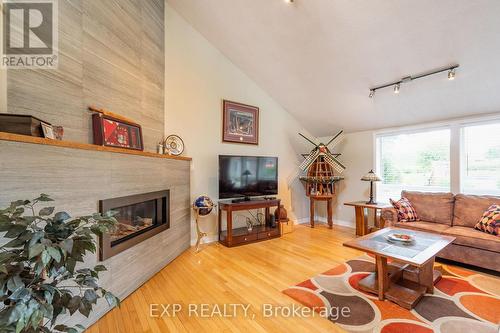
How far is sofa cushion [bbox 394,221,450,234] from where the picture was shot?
3145 millimetres

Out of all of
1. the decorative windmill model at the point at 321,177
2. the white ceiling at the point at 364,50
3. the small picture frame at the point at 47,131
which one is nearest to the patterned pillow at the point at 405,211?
the decorative windmill model at the point at 321,177

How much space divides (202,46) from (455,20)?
3.37 meters

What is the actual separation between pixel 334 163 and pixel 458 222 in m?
2.34

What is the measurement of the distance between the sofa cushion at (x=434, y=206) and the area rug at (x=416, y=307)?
0.89m

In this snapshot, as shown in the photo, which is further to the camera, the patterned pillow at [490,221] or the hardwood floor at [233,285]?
the patterned pillow at [490,221]

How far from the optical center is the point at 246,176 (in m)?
4.04

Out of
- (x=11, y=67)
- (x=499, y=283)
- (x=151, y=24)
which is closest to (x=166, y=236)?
(x=11, y=67)

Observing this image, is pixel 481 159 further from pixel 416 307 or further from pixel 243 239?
pixel 243 239

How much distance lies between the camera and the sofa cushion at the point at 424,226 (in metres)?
3.15

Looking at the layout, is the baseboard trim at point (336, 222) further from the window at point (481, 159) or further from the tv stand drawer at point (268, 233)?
the window at point (481, 159)

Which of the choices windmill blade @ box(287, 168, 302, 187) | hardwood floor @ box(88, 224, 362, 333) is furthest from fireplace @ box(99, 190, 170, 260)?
windmill blade @ box(287, 168, 302, 187)

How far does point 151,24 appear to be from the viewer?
3.13m

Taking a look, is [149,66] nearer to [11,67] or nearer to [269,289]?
[11,67]

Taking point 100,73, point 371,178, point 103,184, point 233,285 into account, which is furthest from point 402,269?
point 100,73
